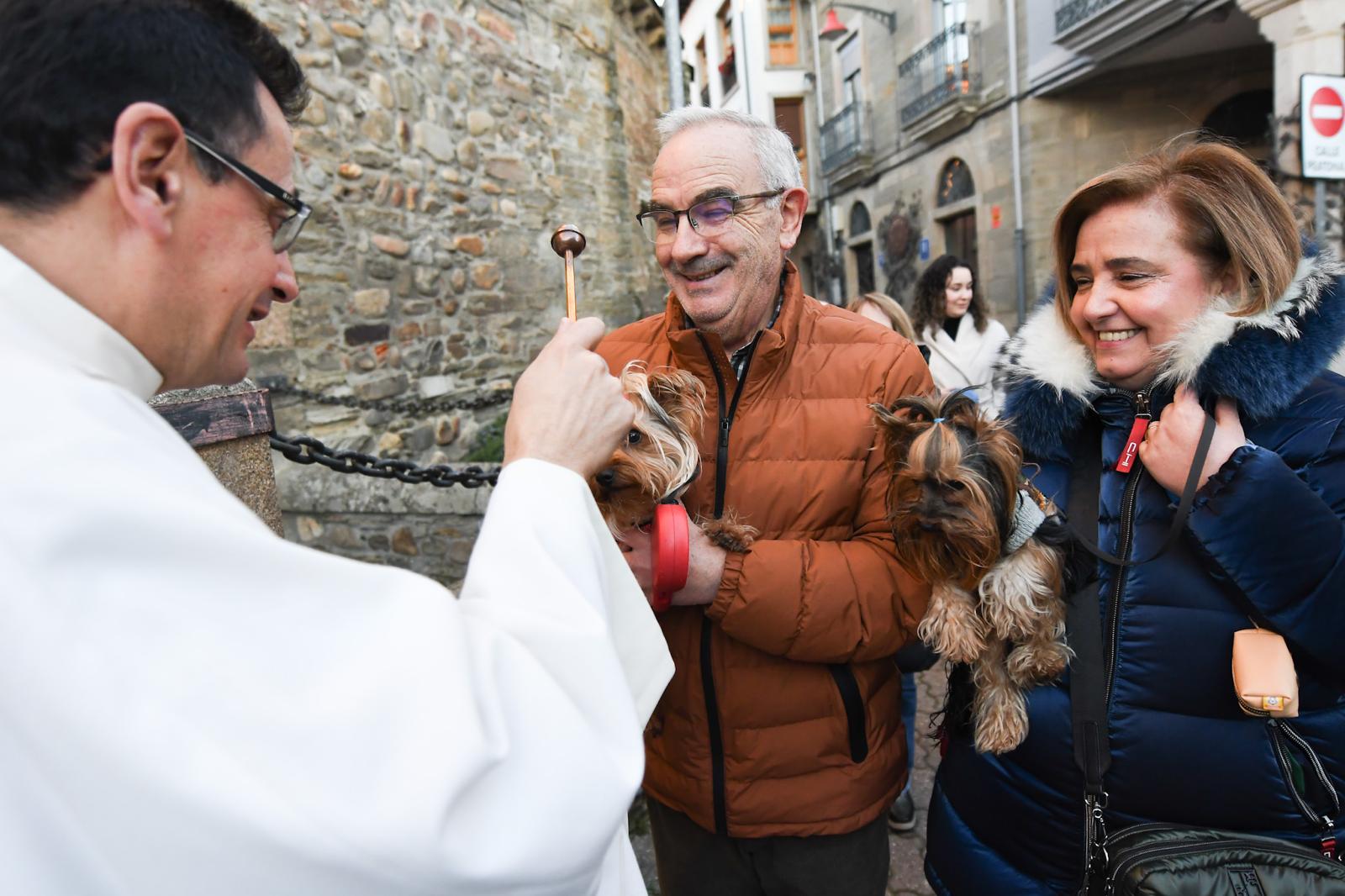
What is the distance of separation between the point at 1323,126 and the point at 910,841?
248 inches

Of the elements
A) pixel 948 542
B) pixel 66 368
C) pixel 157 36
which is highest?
pixel 157 36

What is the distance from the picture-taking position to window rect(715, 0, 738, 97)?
3064 cm

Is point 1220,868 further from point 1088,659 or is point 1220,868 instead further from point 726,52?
point 726,52

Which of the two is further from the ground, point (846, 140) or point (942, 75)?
point (846, 140)

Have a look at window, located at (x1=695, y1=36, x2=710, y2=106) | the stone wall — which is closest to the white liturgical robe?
the stone wall

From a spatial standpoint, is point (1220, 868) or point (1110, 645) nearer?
point (1220, 868)

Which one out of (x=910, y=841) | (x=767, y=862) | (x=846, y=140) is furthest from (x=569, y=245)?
(x=846, y=140)

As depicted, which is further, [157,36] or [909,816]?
[909,816]

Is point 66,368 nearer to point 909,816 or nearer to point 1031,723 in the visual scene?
point 1031,723

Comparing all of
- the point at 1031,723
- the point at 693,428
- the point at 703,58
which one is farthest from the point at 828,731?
the point at 703,58

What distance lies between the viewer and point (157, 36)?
0.92 metres

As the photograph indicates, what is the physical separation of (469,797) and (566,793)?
0.11m

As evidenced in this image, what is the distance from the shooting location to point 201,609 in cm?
71

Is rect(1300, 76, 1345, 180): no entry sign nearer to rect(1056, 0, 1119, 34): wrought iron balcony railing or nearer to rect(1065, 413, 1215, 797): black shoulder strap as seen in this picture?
rect(1065, 413, 1215, 797): black shoulder strap
